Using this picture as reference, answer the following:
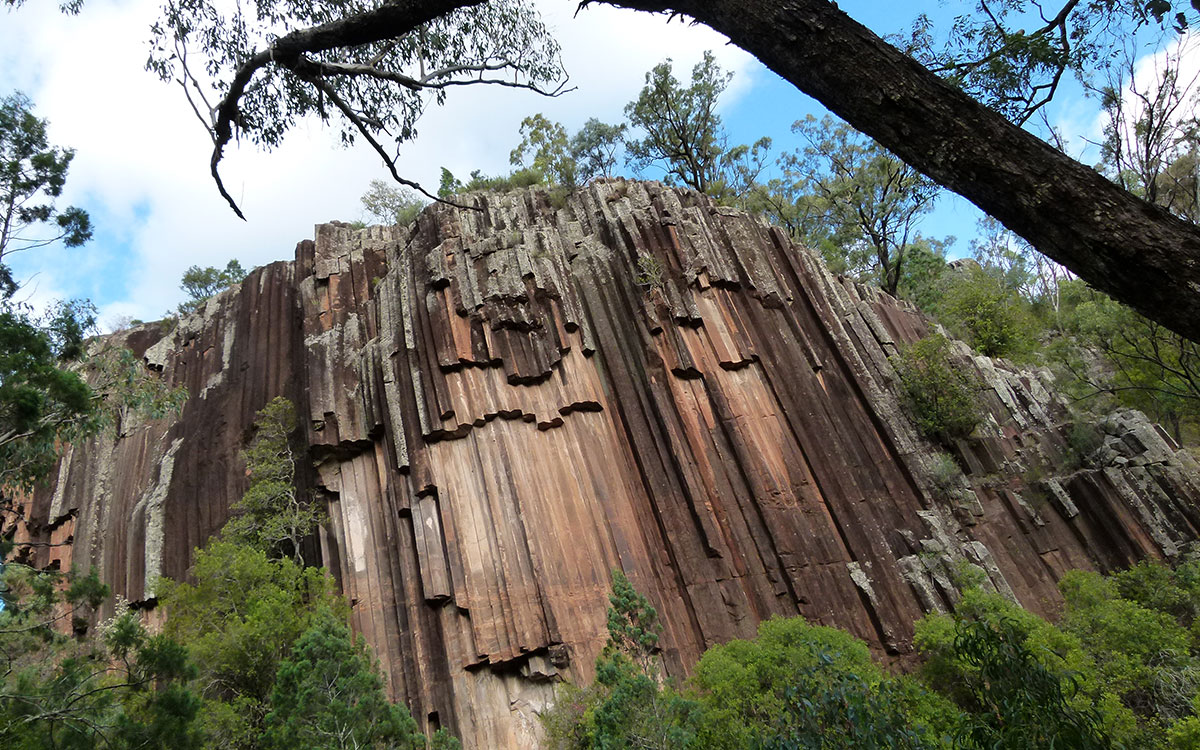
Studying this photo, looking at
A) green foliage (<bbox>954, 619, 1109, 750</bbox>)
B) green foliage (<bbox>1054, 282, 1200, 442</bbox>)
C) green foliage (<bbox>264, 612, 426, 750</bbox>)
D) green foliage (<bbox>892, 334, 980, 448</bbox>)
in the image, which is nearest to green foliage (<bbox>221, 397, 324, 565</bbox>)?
green foliage (<bbox>264, 612, 426, 750</bbox>)

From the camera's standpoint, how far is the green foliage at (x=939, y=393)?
1791 cm

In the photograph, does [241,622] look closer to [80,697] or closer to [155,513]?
[155,513]

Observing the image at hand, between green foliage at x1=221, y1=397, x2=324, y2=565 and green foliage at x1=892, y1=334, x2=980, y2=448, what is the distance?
637 inches

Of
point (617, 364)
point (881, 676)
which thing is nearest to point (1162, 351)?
point (881, 676)

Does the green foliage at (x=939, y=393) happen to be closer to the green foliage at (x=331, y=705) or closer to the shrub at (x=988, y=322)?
the shrub at (x=988, y=322)

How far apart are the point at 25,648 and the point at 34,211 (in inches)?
275

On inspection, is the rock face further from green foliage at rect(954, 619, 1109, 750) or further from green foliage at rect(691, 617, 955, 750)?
green foliage at rect(954, 619, 1109, 750)

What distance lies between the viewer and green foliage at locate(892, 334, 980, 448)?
1791 centimetres

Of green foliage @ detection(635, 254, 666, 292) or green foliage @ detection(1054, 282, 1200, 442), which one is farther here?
green foliage @ detection(635, 254, 666, 292)

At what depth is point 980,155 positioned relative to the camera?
9.86ft

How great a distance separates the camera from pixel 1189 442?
24.9 m

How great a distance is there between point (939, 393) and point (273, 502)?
18.3 metres

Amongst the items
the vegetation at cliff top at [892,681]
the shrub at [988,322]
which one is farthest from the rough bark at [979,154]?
the shrub at [988,322]

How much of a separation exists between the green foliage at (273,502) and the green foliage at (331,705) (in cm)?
505
